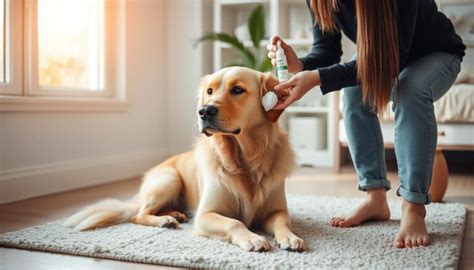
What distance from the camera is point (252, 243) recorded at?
1.52m

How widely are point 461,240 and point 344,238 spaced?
39 cm

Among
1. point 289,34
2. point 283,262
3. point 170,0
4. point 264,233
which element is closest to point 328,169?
point 289,34

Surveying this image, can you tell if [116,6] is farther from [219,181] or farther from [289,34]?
[219,181]

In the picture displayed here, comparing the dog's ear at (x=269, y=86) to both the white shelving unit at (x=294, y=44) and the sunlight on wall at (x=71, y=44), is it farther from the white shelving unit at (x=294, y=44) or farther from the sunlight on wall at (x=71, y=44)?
the white shelving unit at (x=294, y=44)

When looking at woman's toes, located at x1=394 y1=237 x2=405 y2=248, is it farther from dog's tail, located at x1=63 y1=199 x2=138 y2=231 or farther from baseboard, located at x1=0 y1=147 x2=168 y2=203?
baseboard, located at x1=0 y1=147 x2=168 y2=203

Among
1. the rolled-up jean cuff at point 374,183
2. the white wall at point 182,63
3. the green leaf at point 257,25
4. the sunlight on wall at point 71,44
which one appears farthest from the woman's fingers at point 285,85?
the white wall at point 182,63

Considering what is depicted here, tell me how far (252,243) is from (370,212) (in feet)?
2.06

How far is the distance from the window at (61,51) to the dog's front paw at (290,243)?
1606 millimetres

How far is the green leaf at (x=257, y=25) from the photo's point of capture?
386 centimetres

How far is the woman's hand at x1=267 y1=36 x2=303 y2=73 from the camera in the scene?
72.1 inches

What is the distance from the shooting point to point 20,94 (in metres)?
2.63

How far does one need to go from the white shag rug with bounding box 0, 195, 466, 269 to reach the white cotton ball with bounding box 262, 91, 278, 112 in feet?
1.50

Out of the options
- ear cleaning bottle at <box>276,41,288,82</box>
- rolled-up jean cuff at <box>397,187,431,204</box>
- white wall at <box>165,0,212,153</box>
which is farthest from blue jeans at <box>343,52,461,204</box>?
white wall at <box>165,0,212,153</box>

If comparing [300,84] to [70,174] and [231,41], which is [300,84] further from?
[231,41]
